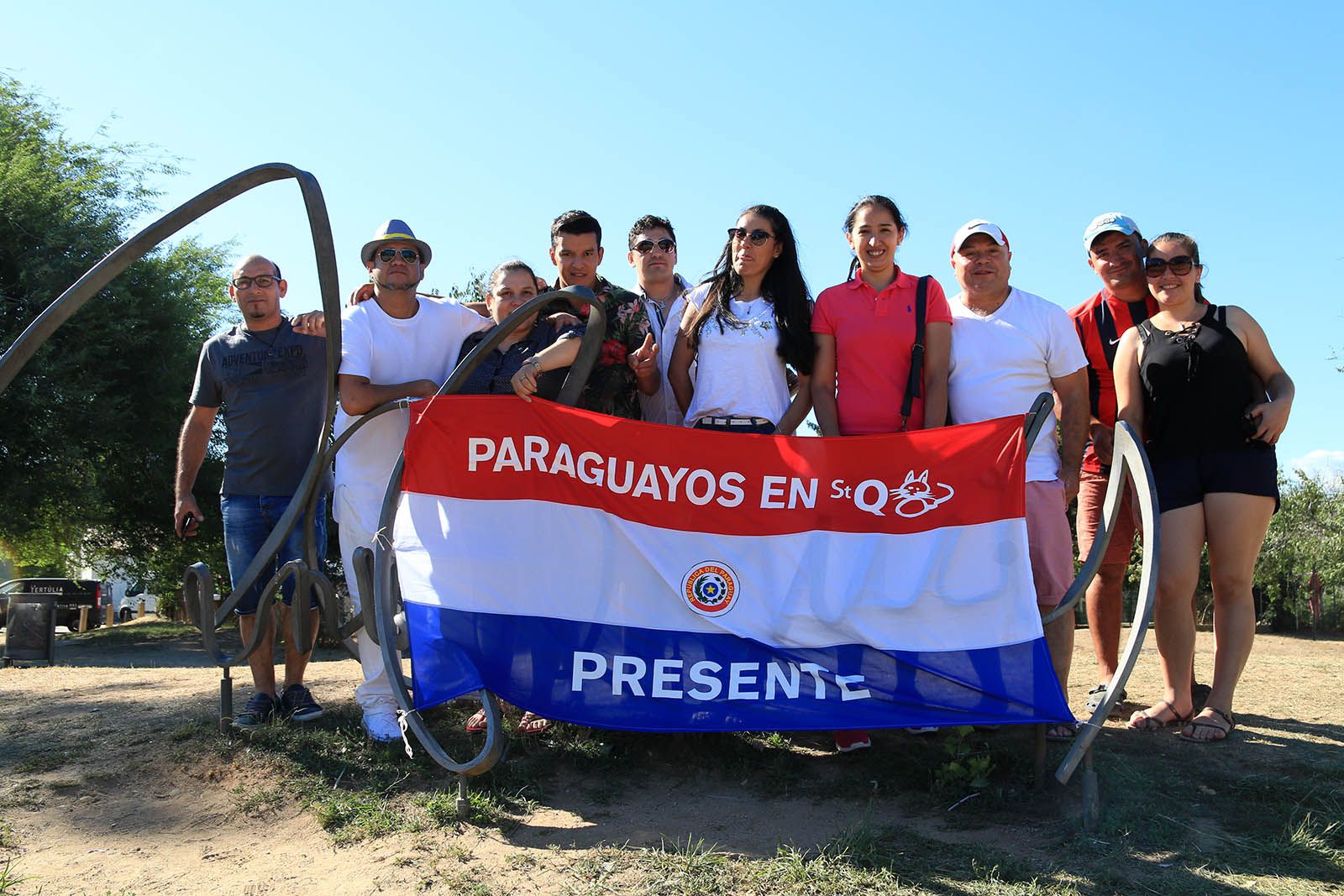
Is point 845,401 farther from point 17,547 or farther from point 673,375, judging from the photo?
point 17,547

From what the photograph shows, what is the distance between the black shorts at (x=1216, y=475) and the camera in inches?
181

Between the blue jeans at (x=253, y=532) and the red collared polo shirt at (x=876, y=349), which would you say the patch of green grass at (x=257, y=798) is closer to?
the blue jeans at (x=253, y=532)

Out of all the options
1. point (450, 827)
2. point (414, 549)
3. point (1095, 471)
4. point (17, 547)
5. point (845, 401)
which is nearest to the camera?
point (450, 827)

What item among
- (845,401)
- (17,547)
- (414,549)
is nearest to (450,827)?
(414,549)

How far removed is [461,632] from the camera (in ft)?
13.6

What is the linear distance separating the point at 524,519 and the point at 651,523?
1.79ft

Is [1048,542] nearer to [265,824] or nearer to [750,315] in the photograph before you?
[750,315]

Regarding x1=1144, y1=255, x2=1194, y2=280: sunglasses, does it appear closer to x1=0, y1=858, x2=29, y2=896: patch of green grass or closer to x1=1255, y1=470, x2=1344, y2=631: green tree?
x1=0, y1=858, x2=29, y2=896: patch of green grass

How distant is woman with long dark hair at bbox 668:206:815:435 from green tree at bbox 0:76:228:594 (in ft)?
44.7

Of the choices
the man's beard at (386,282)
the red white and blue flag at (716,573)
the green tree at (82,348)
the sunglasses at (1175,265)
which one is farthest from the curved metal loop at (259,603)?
the green tree at (82,348)

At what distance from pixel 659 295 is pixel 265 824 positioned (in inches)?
126

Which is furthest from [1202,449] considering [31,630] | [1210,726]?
[31,630]

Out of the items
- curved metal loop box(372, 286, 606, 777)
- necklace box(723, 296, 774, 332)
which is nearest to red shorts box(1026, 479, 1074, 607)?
necklace box(723, 296, 774, 332)

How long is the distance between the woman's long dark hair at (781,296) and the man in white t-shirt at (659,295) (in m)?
0.24
